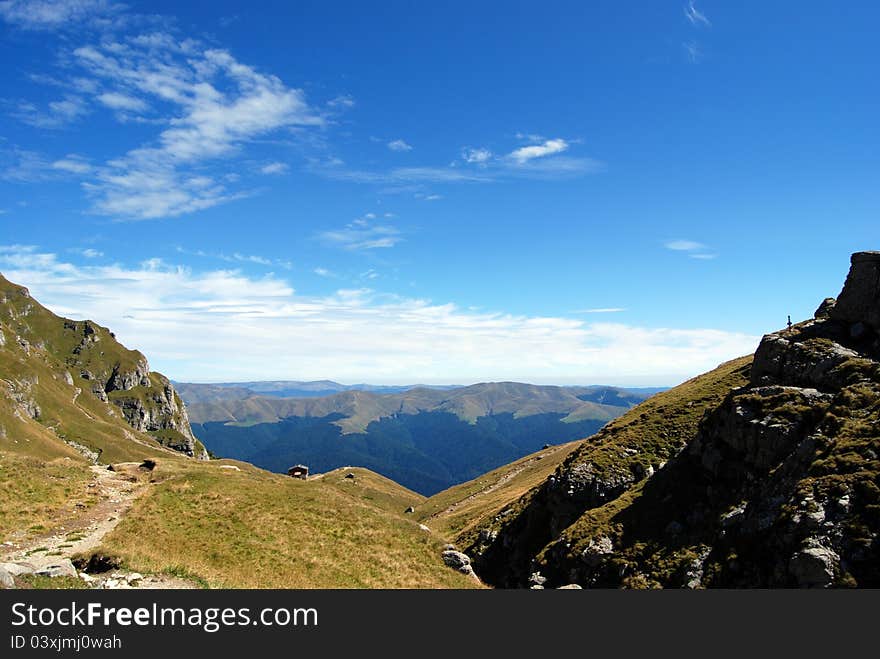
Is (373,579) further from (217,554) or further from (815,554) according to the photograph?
(815,554)

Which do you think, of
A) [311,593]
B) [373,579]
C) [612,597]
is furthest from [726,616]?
[373,579]

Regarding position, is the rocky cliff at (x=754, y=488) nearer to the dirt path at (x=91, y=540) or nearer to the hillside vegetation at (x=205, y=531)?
the hillside vegetation at (x=205, y=531)

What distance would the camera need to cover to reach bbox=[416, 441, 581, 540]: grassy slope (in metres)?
82.5

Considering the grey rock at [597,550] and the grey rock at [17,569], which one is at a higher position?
the grey rock at [17,569]

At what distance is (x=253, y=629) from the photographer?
49.4 feet

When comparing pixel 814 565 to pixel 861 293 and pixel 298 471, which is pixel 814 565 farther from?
pixel 298 471

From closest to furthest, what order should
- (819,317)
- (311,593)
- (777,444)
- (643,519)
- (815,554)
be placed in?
(311,593), (815,554), (777,444), (643,519), (819,317)

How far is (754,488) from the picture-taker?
112 feet

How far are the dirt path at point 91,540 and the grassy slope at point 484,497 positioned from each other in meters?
49.7

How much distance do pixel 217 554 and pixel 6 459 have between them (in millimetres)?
28233

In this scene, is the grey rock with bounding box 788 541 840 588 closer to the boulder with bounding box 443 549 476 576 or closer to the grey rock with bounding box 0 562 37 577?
the boulder with bounding box 443 549 476 576

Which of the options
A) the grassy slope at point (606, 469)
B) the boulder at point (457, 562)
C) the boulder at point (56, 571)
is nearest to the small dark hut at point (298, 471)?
the grassy slope at point (606, 469)

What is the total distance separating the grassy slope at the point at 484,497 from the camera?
8250cm

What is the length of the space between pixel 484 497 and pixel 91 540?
9062 centimetres
